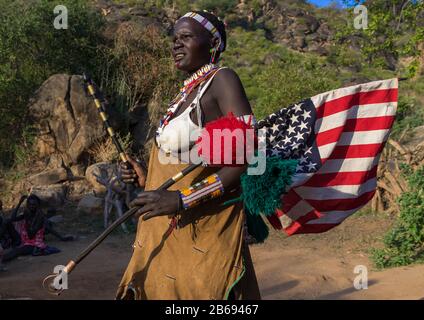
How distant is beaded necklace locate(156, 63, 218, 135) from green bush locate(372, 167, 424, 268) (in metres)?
5.09

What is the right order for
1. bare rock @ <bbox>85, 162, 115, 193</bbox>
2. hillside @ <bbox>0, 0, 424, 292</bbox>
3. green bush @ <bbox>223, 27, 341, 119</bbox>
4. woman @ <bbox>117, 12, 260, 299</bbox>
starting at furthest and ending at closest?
1. green bush @ <bbox>223, 27, 341, 119</bbox>
2. hillside @ <bbox>0, 0, 424, 292</bbox>
3. bare rock @ <bbox>85, 162, 115, 193</bbox>
4. woman @ <bbox>117, 12, 260, 299</bbox>

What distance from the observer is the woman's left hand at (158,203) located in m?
2.01

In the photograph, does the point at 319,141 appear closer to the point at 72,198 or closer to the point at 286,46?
the point at 72,198

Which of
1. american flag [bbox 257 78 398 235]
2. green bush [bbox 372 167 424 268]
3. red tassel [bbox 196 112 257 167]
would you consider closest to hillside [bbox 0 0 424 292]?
green bush [bbox 372 167 424 268]

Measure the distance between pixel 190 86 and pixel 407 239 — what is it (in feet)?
17.4

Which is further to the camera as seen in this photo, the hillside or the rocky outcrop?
the rocky outcrop

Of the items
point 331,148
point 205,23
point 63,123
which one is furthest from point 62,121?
point 205,23

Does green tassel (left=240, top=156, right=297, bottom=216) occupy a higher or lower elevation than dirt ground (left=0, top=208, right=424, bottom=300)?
higher

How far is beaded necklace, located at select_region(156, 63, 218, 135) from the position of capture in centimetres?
232

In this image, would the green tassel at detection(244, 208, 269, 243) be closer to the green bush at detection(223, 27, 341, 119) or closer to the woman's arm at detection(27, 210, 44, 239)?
the woman's arm at detection(27, 210, 44, 239)

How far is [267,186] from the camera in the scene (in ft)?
7.12
